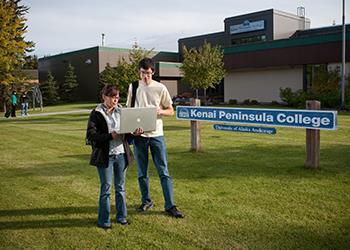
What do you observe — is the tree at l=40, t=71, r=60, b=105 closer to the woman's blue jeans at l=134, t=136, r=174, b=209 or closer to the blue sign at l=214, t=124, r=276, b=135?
the blue sign at l=214, t=124, r=276, b=135

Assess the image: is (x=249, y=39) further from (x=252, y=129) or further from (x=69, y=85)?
(x=252, y=129)

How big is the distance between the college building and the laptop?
29287 millimetres

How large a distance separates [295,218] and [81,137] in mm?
9827

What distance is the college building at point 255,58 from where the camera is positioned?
32.1 metres

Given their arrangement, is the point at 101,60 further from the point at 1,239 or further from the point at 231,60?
the point at 1,239

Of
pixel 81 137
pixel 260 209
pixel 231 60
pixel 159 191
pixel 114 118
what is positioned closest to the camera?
pixel 114 118

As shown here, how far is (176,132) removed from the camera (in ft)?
46.0

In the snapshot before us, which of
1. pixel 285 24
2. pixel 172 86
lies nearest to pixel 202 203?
pixel 172 86

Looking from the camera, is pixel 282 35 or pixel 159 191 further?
pixel 282 35

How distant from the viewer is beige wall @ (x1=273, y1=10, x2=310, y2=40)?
1821 inches

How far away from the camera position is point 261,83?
37.1 metres

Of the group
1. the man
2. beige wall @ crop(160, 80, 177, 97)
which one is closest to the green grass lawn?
the man

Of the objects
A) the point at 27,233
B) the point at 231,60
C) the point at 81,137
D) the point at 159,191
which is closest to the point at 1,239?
the point at 27,233

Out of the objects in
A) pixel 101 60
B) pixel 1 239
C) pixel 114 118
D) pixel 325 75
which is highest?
pixel 101 60
